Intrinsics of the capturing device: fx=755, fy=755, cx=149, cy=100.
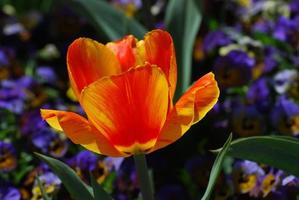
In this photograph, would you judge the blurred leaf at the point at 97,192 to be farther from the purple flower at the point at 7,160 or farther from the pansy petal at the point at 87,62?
the purple flower at the point at 7,160

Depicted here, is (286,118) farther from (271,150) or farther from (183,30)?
(271,150)

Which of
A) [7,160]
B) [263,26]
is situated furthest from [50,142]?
[263,26]

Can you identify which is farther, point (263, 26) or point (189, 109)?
point (263, 26)

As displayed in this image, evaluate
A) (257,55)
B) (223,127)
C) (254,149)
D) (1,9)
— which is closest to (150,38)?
(254,149)

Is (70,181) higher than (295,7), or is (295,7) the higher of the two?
(70,181)

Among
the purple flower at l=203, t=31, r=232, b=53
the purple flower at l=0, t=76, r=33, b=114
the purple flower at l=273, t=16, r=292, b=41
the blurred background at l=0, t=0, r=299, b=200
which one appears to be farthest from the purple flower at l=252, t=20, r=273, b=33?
the purple flower at l=0, t=76, r=33, b=114

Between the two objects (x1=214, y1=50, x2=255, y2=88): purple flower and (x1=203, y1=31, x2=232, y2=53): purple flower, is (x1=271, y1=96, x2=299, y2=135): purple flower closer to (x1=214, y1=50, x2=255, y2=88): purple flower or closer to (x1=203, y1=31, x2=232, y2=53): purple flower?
(x1=214, y1=50, x2=255, y2=88): purple flower

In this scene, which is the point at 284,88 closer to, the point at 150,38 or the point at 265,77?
the point at 265,77

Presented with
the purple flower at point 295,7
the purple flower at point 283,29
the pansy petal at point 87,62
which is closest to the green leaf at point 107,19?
the purple flower at point 283,29
